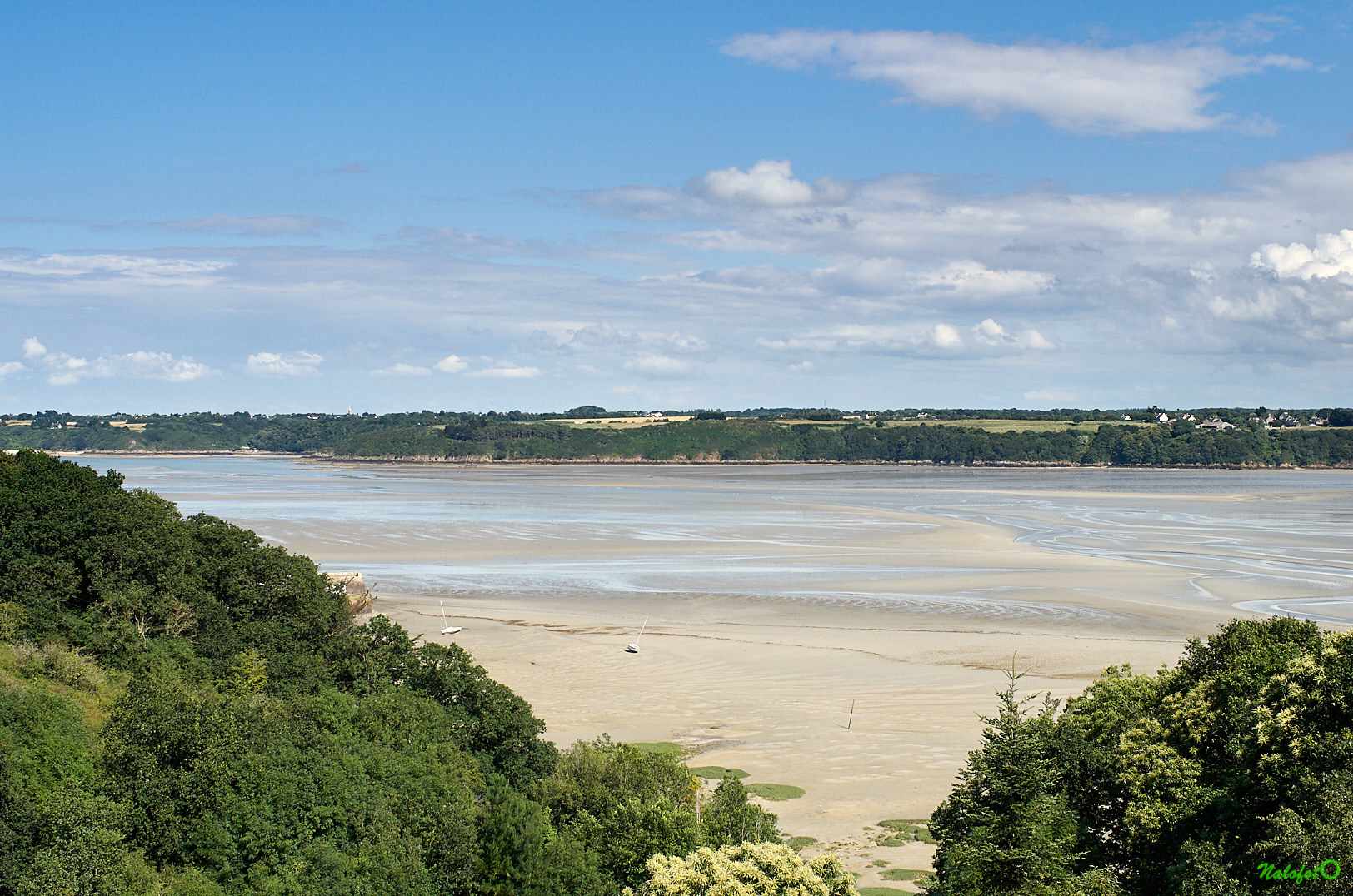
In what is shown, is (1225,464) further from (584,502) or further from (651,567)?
(651,567)

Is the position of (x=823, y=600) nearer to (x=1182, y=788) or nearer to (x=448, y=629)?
(x=448, y=629)

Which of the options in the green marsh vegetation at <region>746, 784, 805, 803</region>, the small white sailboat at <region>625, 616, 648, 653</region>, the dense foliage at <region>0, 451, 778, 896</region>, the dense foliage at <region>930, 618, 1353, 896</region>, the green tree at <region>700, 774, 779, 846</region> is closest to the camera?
the dense foliage at <region>930, 618, 1353, 896</region>

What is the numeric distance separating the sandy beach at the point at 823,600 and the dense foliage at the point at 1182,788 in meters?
4.42

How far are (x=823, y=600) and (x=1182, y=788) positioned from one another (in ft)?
105

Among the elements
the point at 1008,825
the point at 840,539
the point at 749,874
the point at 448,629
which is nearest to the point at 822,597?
the point at 448,629

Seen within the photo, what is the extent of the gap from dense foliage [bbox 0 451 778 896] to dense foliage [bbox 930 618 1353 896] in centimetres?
380

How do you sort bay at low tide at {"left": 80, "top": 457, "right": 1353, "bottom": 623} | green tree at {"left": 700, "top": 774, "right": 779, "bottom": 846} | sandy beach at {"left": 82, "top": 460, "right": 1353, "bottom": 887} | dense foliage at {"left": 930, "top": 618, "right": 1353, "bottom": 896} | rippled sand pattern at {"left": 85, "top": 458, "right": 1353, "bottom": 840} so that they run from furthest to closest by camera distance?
bay at low tide at {"left": 80, "top": 457, "right": 1353, "bottom": 623}, rippled sand pattern at {"left": 85, "top": 458, "right": 1353, "bottom": 840}, sandy beach at {"left": 82, "top": 460, "right": 1353, "bottom": 887}, green tree at {"left": 700, "top": 774, "right": 779, "bottom": 846}, dense foliage at {"left": 930, "top": 618, "right": 1353, "bottom": 896}

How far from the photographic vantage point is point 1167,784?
A: 630 inches

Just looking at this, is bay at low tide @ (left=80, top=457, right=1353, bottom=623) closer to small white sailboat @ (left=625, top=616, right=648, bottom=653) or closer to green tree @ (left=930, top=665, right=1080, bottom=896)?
small white sailboat @ (left=625, top=616, right=648, bottom=653)

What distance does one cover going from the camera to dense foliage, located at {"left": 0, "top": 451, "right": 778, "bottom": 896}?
52.4 feet

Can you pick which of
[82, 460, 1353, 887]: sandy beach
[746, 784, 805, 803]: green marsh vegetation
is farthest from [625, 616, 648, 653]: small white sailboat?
[746, 784, 805, 803]: green marsh vegetation

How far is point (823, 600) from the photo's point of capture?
47875 millimetres

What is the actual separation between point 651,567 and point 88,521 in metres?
32.4

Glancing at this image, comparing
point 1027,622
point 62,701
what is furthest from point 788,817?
point 1027,622
